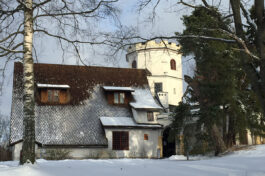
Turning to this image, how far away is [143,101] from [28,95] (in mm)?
18831

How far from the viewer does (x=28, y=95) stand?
32.8 ft

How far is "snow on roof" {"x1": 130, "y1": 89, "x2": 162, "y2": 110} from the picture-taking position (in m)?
27.3

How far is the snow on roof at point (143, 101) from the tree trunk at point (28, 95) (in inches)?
666

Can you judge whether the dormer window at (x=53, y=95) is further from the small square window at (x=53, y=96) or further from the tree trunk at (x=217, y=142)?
the tree trunk at (x=217, y=142)

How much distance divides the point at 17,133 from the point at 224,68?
14.5 metres

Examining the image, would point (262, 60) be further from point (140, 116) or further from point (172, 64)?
point (172, 64)

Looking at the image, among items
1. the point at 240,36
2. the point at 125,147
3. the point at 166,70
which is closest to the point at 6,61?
the point at 240,36

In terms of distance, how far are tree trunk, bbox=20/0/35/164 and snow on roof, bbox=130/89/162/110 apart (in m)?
16.9

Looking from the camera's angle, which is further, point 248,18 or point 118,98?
point 118,98

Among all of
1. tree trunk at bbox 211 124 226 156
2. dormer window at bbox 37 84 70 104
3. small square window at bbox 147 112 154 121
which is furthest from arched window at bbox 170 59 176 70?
tree trunk at bbox 211 124 226 156

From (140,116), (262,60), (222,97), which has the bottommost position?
(140,116)

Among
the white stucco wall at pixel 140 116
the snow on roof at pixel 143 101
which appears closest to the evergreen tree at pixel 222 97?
the snow on roof at pixel 143 101

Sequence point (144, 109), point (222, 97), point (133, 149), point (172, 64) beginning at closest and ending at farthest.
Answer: point (222, 97) → point (133, 149) → point (144, 109) → point (172, 64)

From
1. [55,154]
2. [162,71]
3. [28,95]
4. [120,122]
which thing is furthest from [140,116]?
[28,95]
